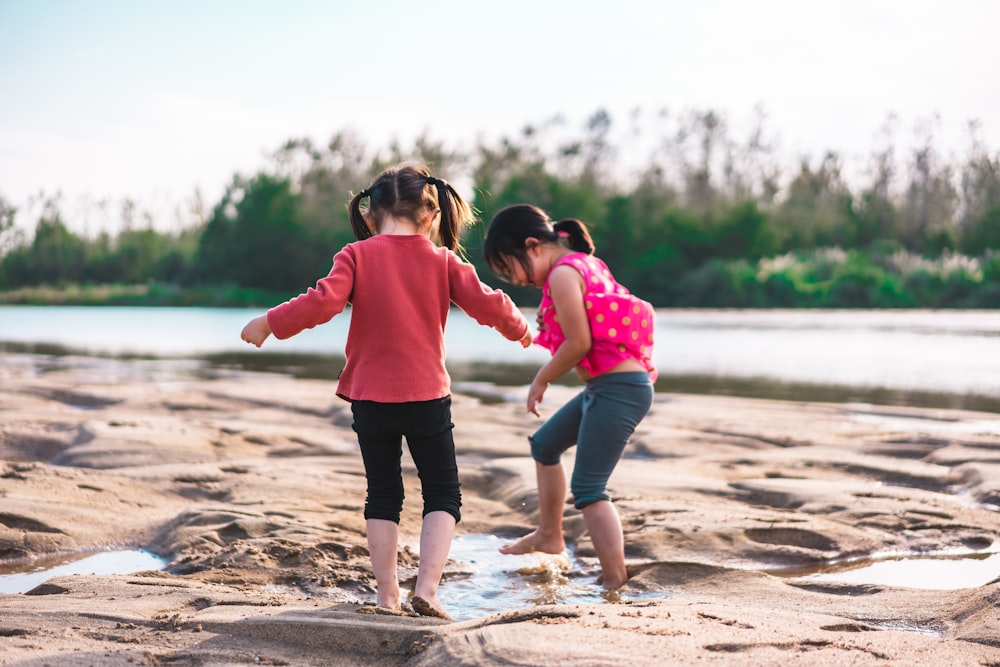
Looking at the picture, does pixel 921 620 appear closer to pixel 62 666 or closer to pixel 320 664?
pixel 320 664

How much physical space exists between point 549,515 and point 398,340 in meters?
1.16

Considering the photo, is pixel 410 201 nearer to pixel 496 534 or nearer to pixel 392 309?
pixel 392 309

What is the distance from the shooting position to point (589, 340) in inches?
132

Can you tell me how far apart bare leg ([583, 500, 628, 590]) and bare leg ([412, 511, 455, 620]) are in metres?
0.62

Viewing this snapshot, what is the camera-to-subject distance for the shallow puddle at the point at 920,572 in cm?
345

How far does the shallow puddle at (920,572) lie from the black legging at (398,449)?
1.46 metres

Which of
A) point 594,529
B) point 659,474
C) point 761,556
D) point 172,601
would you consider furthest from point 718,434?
point 172,601

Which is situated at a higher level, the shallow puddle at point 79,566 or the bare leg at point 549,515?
the bare leg at point 549,515

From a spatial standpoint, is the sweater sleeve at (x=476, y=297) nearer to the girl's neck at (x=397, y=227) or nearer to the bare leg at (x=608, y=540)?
the girl's neck at (x=397, y=227)

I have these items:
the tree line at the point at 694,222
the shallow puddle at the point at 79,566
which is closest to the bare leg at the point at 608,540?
the shallow puddle at the point at 79,566

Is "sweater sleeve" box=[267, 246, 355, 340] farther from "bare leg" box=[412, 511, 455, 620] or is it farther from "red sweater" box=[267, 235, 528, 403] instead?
"bare leg" box=[412, 511, 455, 620]

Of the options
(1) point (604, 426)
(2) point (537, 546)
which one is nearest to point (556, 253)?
(1) point (604, 426)

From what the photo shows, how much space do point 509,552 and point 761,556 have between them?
1001 millimetres

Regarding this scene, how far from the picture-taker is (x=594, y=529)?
11.3 feet
